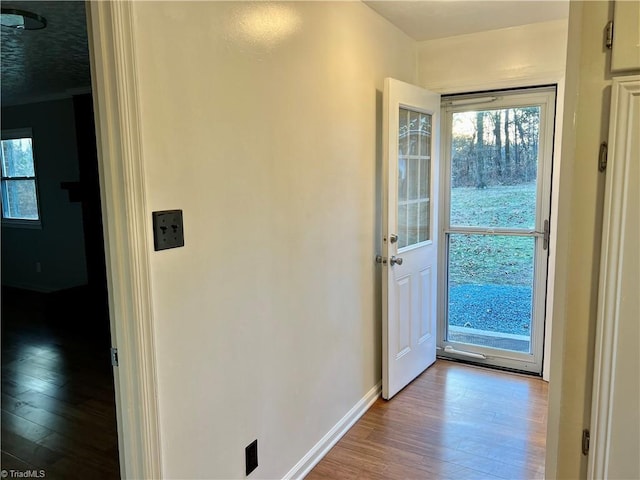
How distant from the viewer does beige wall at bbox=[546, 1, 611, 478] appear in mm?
1356

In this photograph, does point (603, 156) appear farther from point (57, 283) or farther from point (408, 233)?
point (57, 283)

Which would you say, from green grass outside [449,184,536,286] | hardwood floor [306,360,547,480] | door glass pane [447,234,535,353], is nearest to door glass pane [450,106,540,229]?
green grass outside [449,184,536,286]

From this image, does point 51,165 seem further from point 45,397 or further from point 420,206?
point 420,206

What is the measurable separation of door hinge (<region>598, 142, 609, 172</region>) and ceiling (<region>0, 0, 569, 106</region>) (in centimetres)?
164

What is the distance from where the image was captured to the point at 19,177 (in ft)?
18.9

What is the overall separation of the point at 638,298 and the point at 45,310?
18.1 ft

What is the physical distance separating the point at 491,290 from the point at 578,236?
2184 mm

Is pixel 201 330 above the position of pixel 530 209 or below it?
below

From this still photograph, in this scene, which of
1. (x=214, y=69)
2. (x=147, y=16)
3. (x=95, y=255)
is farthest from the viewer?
(x=95, y=255)

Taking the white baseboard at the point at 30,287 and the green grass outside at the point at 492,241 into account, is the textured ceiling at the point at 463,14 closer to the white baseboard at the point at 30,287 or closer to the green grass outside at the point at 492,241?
the green grass outside at the point at 492,241

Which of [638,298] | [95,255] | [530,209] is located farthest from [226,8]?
[95,255]

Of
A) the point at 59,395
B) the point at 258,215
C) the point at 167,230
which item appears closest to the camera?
the point at 167,230

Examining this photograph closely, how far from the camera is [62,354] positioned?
3.69m

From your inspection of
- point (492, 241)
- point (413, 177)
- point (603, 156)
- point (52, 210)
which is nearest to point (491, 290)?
point (492, 241)
